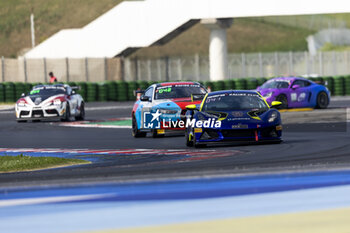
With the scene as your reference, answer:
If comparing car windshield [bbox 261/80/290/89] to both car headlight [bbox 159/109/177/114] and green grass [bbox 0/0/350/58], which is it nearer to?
car headlight [bbox 159/109/177/114]

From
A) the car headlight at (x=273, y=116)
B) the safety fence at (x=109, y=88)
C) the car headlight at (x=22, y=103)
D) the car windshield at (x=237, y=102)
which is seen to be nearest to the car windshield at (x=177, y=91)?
the car windshield at (x=237, y=102)

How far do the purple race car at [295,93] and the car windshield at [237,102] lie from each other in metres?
12.5

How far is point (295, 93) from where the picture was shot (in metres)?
32.3

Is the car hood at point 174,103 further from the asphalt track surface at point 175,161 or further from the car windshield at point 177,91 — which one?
the asphalt track surface at point 175,161

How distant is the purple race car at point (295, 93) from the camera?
32.1 m

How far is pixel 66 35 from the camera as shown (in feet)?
189

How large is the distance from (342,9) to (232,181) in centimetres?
3888

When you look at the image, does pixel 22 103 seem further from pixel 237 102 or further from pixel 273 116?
pixel 273 116

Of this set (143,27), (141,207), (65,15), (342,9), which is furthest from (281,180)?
(65,15)

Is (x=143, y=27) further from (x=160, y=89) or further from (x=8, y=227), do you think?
(x=8, y=227)

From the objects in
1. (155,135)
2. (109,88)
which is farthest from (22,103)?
(109,88)

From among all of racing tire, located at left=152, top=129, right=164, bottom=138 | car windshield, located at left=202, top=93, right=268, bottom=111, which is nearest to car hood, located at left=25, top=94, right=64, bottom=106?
racing tire, located at left=152, top=129, right=164, bottom=138

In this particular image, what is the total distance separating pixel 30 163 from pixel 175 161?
7.90ft

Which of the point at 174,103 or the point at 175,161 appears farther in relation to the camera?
the point at 174,103
